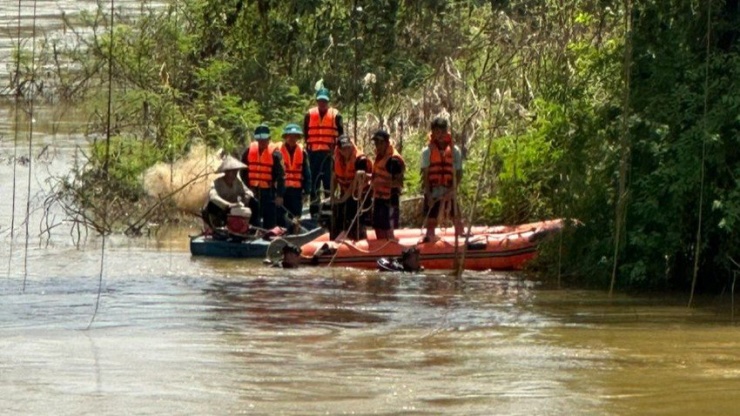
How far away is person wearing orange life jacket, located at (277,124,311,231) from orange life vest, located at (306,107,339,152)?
1.92 ft

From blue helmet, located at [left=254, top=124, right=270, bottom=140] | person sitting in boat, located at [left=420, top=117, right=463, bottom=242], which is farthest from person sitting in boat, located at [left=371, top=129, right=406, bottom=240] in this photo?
blue helmet, located at [left=254, top=124, right=270, bottom=140]

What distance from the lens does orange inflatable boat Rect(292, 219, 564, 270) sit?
1755cm

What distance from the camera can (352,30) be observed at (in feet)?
49.1

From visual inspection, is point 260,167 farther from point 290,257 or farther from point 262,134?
point 290,257

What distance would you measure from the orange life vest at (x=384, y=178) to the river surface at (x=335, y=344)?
2.96 ft

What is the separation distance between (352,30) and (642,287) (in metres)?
3.70

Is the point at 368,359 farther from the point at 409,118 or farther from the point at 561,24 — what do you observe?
the point at 409,118

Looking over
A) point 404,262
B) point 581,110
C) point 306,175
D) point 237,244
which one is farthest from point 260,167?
point 581,110

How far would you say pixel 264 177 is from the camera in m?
19.2

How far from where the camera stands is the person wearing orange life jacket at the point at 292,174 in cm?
1945

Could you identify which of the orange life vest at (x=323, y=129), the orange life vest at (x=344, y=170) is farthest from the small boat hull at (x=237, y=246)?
the orange life vest at (x=323, y=129)

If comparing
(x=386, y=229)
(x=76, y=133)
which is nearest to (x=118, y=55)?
(x=76, y=133)

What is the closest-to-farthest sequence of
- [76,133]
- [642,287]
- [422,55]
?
[642,287] → [422,55] → [76,133]

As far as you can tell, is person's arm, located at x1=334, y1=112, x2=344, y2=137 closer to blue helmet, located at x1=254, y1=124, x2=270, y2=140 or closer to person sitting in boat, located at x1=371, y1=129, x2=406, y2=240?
blue helmet, located at x1=254, y1=124, x2=270, y2=140
